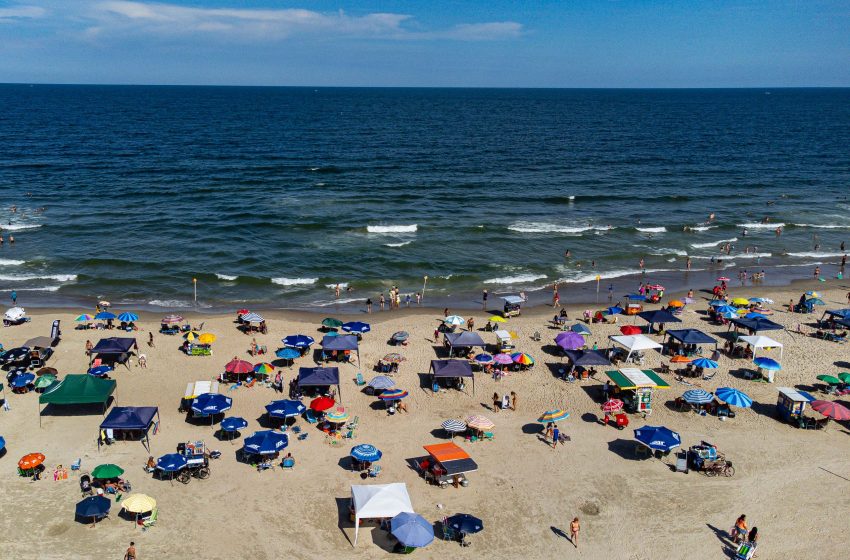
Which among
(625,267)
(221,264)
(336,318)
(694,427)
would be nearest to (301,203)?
(221,264)

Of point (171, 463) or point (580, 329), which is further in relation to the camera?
point (580, 329)

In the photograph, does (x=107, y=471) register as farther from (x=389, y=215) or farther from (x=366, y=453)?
(x=389, y=215)

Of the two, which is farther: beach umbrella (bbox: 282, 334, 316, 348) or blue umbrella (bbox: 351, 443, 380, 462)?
beach umbrella (bbox: 282, 334, 316, 348)

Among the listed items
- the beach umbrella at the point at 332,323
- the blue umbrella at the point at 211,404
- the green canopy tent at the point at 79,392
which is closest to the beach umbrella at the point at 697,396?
the beach umbrella at the point at 332,323

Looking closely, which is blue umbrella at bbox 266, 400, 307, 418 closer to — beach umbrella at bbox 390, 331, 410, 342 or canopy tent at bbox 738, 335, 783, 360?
beach umbrella at bbox 390, 331, 410, 342

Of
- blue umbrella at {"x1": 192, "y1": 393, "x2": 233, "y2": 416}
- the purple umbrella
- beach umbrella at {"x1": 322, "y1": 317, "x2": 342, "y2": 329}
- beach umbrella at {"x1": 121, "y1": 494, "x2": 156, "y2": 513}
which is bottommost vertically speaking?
beach umbrella at {"x1": 121, "y1": 494, "x2": 156, "y2": 513}

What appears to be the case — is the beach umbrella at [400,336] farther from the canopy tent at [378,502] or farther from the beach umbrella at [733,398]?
the beach umbrella at [733,398]

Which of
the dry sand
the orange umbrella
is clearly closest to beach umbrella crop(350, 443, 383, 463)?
the dry sand

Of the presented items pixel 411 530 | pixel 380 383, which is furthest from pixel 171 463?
pixel 380 383
